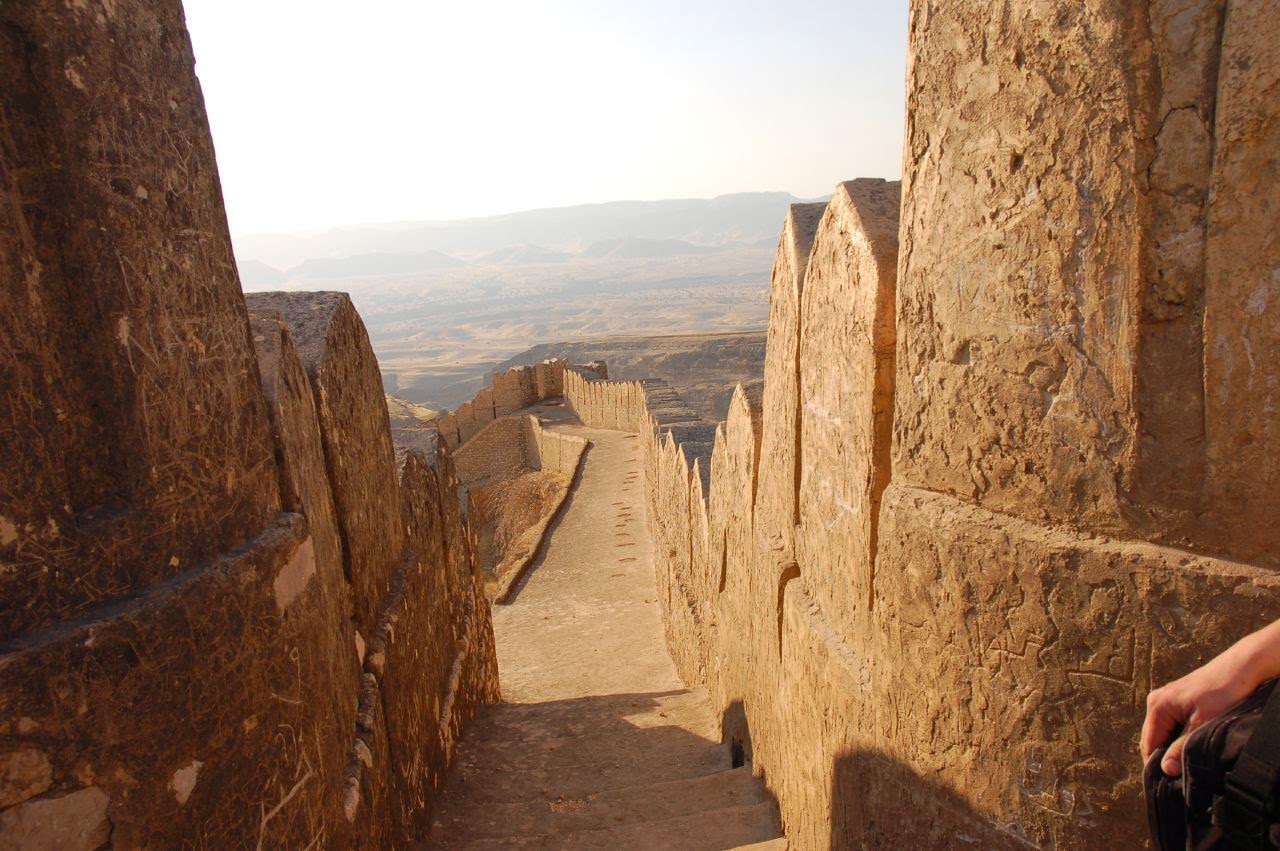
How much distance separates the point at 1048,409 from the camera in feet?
5.75

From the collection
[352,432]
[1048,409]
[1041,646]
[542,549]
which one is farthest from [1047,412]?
[542,549]

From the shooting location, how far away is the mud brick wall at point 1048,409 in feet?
5.01

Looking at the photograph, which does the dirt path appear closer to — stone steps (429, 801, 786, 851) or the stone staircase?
the stone staircase

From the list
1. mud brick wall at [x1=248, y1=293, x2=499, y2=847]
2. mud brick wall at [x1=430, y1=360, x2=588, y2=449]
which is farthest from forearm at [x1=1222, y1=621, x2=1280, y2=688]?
mud brick wall at [x1=430, y1=360, x2=588, y2=449]

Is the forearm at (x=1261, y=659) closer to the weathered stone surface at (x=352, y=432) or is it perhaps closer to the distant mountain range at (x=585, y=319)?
the weathered stone surface at (x=352, y=432)

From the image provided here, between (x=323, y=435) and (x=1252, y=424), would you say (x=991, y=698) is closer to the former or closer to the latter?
(x=1252, y=424)

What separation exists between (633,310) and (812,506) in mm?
103668

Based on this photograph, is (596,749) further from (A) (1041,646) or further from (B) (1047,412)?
(B) (1047,412)

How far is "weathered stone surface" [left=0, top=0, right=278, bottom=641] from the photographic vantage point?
164 cm

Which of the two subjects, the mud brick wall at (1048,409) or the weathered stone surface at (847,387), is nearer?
the mud brick wall at (1048,409)

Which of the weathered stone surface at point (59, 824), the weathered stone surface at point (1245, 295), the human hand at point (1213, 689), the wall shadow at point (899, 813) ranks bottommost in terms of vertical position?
the wall shadow at point (899, 813)

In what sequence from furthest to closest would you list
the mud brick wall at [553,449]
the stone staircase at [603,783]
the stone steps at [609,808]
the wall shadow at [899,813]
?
the mud brick wall at [553,449]
the stone steps at [609,808]
the stone staircase at [603,783]
the wall shadow at [899,813]

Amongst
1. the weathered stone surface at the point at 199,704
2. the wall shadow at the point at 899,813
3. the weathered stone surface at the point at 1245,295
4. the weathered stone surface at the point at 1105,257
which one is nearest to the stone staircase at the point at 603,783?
the wall shadow at the point at 899,813

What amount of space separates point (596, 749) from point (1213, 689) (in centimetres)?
419
